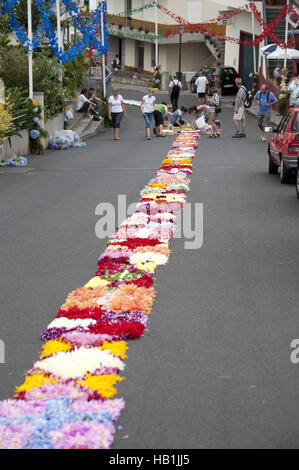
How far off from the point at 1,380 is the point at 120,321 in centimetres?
153

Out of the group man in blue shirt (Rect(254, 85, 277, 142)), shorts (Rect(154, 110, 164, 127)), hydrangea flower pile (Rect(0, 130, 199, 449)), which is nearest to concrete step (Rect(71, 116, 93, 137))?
shorts (Rect(154, 110, 164, 127))

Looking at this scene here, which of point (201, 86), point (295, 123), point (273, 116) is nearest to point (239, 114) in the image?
point (273, 116)

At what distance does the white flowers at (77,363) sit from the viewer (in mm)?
5801

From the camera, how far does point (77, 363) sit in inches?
235

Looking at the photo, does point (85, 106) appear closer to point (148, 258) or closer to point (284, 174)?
point (284, 174)

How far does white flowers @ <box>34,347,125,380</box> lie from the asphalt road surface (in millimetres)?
152

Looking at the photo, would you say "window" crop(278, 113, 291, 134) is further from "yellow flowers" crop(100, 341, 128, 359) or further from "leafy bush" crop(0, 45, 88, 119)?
"yellow flowers" crop(100, 341, 128, 359)

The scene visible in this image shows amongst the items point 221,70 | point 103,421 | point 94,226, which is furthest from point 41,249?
point 221,70

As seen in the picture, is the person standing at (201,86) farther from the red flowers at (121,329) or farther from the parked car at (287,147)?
the red flowers at (121,329)

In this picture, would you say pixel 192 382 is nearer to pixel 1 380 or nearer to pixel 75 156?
pixel 1 380

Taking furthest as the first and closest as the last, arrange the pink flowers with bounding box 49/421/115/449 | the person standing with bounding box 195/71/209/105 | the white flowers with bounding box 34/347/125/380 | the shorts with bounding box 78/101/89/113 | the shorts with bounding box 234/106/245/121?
1. the person standing with bounding box 195/71/209/105
2. the shorts with bounding box 78/101/89/113
3. the shorts with bounding box 234/106/245/121
4. the white flowers with bounding box 34/347/125/380
5. the pink flowers with bounding box 49/421/115/449

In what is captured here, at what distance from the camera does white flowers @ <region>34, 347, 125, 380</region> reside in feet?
19.0

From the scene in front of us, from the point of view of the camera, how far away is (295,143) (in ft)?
51.9

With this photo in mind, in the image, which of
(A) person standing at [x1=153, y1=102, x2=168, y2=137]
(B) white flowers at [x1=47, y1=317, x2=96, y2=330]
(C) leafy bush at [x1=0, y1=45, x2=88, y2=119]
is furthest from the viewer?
(A) person standing at [x1=153, y1=102, x2=168, y2=137]
